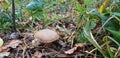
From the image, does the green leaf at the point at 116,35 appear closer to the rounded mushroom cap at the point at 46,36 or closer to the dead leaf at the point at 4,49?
the rounded mushroom cap at the point at 46,36

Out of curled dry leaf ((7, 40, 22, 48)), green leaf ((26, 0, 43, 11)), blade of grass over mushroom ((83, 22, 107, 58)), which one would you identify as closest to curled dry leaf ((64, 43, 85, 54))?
blade of grass over mushroom ((83, 22, 107, 58))

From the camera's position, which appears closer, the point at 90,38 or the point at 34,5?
the point at 90,38

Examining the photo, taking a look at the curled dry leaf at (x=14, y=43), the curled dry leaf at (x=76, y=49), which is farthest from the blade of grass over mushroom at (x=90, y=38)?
the curled dry leaf at (x=14, y=43)

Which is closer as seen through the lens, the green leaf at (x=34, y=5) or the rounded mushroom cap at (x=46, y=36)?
the rounded mushroom cap at (x=46, y=36)

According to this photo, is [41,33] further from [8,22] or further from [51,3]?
[51,3]

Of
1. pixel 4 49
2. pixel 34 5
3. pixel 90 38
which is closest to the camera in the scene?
pixel 90 38

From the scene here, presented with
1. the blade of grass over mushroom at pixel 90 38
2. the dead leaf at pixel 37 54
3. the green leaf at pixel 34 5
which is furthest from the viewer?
the green leaf at pixel 34 5

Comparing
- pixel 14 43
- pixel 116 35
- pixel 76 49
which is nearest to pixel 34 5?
pixel 14 43

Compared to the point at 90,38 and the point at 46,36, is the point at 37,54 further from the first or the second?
the point at 90,38

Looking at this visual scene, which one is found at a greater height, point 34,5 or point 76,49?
point 34,5

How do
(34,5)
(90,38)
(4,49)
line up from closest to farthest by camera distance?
1. (90,38)
2. (4,49)
3. (34,5)

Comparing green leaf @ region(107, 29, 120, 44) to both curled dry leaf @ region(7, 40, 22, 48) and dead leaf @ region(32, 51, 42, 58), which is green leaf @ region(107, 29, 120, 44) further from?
curled dry leaf @ region(7, 40, 22, 48)
